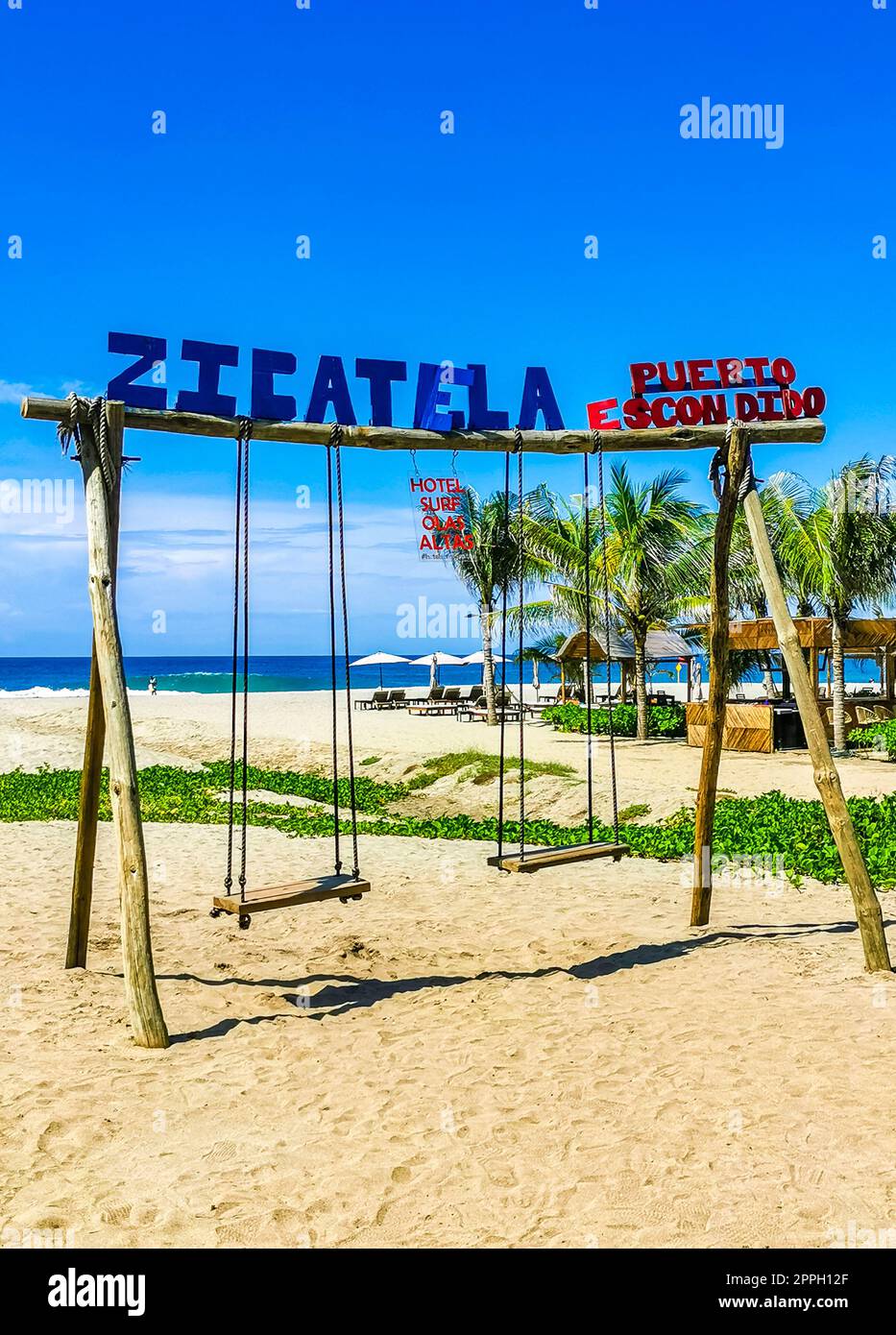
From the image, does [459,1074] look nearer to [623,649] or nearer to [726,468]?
[726,468]

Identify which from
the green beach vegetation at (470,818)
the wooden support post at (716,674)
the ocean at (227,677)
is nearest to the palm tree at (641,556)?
the green beach vegetation at (470,818)

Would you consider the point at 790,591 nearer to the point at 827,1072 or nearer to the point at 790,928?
the point at 790,928

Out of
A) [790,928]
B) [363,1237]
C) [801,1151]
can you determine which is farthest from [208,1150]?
[790,928]

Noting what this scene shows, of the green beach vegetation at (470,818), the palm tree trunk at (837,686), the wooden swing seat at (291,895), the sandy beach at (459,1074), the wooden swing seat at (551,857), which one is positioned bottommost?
the sandy beach at (459,1074)

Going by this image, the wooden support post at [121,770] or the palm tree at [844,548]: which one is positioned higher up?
the palm tree at [844,548]

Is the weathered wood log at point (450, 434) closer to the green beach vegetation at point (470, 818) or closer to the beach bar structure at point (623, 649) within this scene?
the green beach vegetation at point (470, 818)

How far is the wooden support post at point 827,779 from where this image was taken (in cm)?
716

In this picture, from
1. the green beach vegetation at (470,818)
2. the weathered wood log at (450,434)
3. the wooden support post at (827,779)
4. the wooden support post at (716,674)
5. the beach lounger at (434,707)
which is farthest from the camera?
the beach lounger at (434,707)

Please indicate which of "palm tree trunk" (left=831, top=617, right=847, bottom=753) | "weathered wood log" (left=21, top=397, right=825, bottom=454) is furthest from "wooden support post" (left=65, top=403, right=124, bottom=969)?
"palm tree trunk" (left=831, top=617, right=847, bottom=753)

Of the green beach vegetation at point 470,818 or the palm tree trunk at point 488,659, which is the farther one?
the palm tree trunk at point 488,659

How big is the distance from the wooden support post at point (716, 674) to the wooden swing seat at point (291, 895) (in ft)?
9.69

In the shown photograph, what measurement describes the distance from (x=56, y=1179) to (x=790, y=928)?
606 cm

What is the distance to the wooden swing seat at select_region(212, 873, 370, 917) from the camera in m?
6.36

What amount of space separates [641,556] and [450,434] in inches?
660
